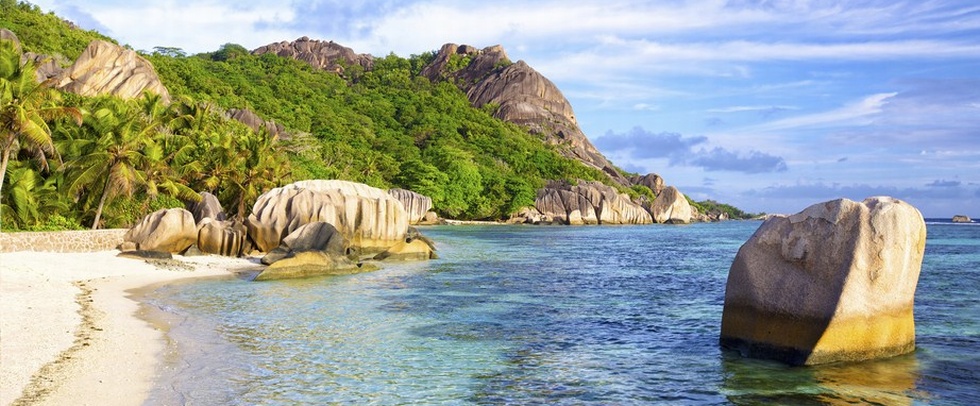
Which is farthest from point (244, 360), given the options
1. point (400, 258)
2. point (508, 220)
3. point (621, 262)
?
point (508, 220)

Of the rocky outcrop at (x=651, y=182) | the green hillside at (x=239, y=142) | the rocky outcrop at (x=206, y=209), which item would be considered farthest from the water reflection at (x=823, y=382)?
the rocky outcrop at (x=651, y=182)

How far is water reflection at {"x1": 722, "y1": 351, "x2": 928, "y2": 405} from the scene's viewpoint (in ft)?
29.7

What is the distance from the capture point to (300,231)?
2742cm

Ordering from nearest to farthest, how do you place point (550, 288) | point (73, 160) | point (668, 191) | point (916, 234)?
point (916, 234), point (550, 288), point (73, 160), point (668, 191)

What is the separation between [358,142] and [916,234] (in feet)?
307

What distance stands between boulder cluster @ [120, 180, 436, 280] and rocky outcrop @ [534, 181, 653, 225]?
6756 cm

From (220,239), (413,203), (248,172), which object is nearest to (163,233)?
(220,239)

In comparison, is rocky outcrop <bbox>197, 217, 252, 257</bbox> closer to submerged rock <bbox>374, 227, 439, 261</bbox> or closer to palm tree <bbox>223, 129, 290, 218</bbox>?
submerged rock <bbox>374, 227, 439, 261</bbox>

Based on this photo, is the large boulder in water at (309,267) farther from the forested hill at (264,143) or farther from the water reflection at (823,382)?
the water reflection at (823,382)

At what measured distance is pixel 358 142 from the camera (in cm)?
10012

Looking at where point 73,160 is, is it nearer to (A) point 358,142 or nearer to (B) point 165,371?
(B) point 165,371

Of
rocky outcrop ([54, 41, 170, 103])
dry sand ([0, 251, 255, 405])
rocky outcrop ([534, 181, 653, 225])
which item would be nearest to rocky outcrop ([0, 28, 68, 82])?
rocky outcrop ([54, 41, 170, 103])

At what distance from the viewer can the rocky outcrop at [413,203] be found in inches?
2958

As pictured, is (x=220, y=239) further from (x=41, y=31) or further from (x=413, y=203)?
(x=41, y=31)
